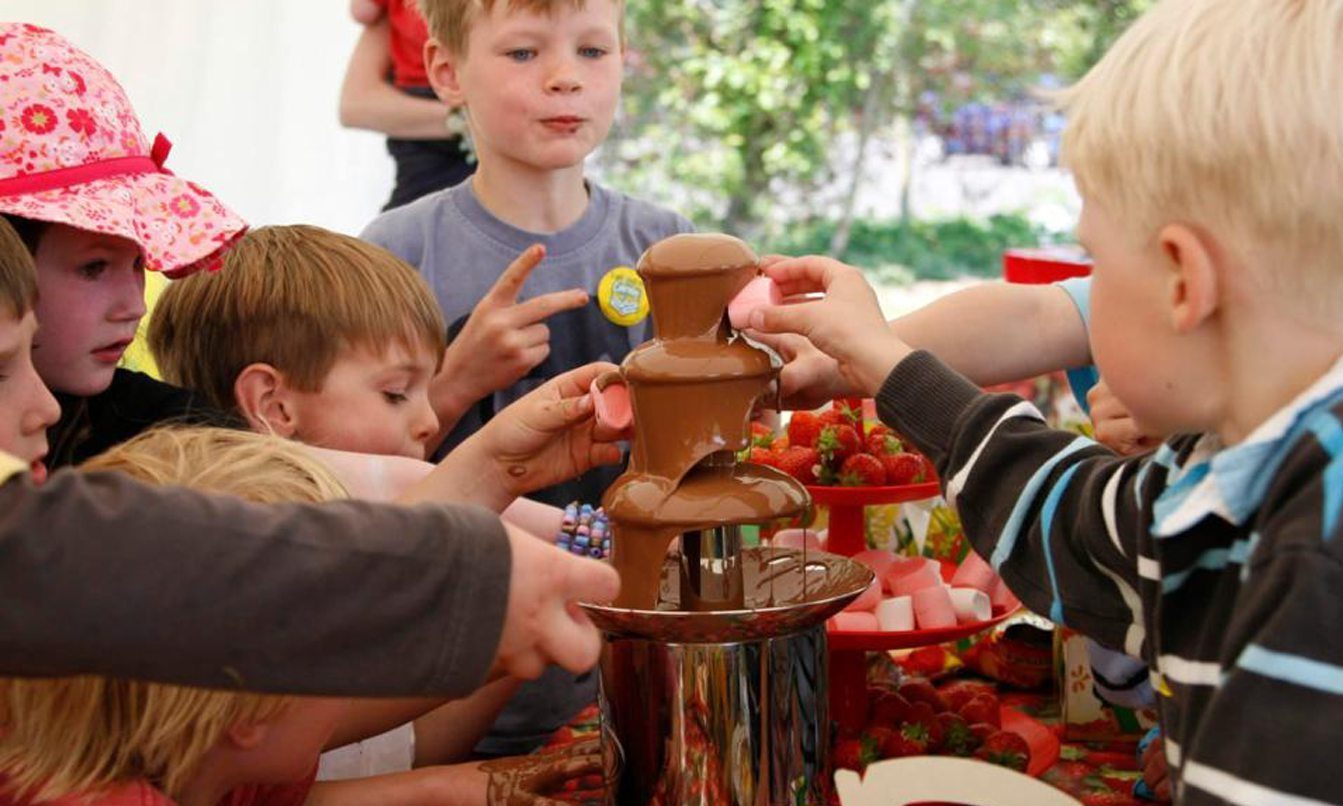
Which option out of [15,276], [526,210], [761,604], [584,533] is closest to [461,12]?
[526,210]

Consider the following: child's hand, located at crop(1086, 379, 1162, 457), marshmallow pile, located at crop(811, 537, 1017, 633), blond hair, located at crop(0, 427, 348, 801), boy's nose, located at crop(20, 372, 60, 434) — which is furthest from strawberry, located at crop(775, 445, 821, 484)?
boy's nose, located at crop(20, 372, 60, 434)

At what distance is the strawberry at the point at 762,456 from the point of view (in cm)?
187

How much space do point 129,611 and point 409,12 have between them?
2.62 m

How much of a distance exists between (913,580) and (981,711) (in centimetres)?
18

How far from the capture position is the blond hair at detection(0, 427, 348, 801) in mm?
1205

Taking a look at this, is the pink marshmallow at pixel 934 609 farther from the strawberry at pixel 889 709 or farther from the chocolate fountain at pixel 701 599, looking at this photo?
the chocolate fountain at pixel 701 599

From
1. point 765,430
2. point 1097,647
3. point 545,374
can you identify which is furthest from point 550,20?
point 1097,647

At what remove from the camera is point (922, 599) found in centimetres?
171

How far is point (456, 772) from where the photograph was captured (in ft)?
5.16

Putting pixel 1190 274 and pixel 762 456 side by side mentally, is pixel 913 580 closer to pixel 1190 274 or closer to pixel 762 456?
pixel 762 456

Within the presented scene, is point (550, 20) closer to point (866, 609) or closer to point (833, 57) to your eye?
point (866, 609)

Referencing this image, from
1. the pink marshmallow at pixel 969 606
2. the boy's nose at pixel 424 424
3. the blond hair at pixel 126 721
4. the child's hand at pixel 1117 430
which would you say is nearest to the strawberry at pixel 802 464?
the pink marshmallow at pixel 969 606

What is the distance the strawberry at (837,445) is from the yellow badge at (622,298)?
0.44 m

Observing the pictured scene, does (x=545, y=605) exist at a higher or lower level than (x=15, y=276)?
lower
